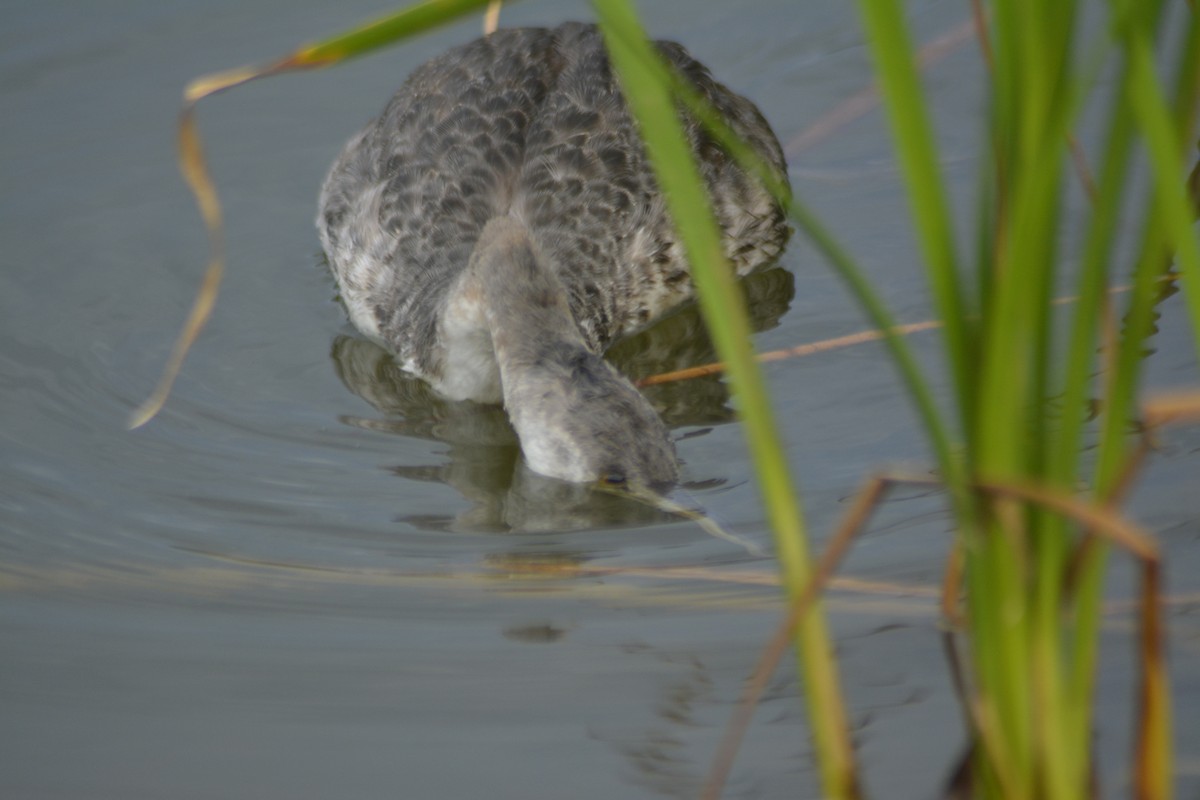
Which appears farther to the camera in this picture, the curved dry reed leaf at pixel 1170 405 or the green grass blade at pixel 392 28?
the curved dry reed leaf at pixel 1170 405

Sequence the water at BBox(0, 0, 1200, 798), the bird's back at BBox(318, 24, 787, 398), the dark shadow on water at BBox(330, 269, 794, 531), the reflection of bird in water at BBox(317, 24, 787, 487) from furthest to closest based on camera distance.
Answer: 1. the bird's back at BBox(318, 24, 787, 398)
2. the reflection of bird in water at BBox(317, 24, 787, 487)
3. the dark shadow on water at BBox(330, 269, 794, 531)
4. the water at BBox(0, 0, 1200, 798)

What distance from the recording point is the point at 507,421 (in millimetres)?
5727

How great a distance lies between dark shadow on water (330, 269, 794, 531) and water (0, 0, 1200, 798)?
2 centimetres

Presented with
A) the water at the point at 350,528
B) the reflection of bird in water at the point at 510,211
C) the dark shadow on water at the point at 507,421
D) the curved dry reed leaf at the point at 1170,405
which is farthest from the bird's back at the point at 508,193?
the curved dry reed leaf at the point at 1170,405

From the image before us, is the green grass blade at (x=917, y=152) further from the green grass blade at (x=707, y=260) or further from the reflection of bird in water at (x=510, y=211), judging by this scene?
the reflection of bird in water at (x=510, y=211)

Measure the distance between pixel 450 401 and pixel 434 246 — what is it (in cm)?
68

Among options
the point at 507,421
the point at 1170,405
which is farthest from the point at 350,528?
the point at 1170,405

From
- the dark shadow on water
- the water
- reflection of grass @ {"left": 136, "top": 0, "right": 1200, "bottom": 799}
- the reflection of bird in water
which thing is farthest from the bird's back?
reflection of grass @ {"left": 136, "top": 0, "right": 1200, "bottom": 799}

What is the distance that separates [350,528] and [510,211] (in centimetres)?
186

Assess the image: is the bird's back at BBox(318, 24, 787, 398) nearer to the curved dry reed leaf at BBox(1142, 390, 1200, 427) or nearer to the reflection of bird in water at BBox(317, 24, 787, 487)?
the reflection of bird in water at BBox(317, 24, 787, 487)

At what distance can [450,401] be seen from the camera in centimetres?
587

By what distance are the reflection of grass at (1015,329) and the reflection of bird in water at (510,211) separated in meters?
2.88

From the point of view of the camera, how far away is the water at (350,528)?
3.61 meters

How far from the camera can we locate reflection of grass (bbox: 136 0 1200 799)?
2.12m
